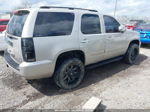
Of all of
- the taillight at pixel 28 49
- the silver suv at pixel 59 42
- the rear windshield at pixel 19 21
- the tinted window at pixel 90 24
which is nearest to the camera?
the taillight at pixel 28 49

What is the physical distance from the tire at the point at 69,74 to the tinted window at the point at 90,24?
826mm

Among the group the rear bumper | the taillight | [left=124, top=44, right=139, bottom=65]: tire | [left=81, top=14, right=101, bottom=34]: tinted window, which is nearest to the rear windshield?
the taillight

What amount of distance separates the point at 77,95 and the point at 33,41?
5.32 ft

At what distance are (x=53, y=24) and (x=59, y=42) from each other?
415mm

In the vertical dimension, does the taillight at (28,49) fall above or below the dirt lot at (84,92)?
above

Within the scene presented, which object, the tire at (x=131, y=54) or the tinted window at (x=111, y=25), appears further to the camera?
the tire at (x=131, y=54)

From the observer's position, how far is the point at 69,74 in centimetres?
364

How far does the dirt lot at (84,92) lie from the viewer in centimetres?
304

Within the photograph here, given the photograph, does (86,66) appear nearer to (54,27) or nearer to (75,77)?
(75,77)

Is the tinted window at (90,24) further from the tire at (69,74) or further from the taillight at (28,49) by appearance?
the taillight at (28,49)

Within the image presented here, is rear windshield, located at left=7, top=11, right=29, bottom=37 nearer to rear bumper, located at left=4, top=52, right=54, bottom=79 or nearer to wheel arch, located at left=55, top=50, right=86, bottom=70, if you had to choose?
rear bumper, located at left=4, top=52, right=54, bottom=79

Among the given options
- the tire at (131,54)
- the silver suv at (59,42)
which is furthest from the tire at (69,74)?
the tire at (131,54)

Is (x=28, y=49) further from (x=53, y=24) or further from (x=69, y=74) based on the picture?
(x=69, y=74)

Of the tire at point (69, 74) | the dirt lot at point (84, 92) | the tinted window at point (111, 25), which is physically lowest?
the dirt lot at point (84, 92)
